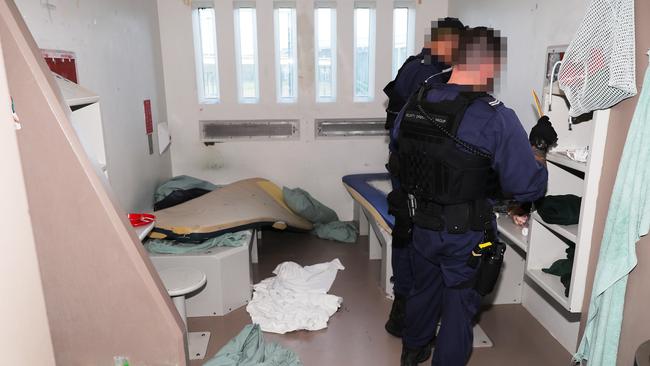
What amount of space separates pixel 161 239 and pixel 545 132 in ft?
7.93

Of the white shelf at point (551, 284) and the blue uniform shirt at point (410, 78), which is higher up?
the blue uniform shirt at point (410, 78)

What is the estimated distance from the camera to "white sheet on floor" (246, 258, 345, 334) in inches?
112

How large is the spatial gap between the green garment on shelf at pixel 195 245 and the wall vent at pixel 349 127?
62.1 inches

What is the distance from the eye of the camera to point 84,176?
1199 mm

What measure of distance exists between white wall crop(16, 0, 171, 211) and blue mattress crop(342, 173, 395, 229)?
1674 mm

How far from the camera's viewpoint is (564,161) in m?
2.00

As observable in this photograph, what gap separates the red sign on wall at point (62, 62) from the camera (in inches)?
81.9

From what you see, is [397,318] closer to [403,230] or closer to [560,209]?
[403,230]

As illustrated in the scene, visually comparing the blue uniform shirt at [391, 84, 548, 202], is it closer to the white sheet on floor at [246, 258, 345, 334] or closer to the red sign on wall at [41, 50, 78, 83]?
the white sheet on floor at [246, 258, 345, 334]

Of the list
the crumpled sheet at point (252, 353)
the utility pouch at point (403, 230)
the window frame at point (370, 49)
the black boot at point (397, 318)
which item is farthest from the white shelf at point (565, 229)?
the window frame at point (370, 49)

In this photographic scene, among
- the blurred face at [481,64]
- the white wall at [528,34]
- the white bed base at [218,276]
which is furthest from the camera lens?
the white bed base at [218,276]

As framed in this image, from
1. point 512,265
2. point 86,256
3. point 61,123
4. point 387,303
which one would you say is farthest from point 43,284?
point 512,265

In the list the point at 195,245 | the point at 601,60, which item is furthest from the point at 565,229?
the point at 195,245

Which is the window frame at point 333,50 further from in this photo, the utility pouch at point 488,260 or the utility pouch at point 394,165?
the utility pouch at point 488,260
